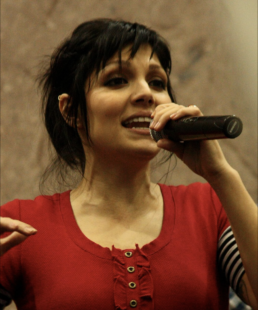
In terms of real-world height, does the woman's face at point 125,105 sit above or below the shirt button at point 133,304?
above

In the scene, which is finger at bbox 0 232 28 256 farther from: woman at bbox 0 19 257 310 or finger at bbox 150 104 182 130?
finger at bbox 150 104 182 130

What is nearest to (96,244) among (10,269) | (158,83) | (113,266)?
(113,266)

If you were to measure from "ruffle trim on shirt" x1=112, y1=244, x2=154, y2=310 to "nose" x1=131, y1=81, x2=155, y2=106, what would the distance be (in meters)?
0.30

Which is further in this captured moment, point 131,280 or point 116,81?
point 116,81

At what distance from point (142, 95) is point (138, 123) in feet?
0.19

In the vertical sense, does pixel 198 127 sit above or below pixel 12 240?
above

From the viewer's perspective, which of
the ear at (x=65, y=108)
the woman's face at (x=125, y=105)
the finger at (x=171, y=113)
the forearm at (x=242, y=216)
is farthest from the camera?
the ear at (x=65, y=108)

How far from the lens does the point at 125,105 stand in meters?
0.96

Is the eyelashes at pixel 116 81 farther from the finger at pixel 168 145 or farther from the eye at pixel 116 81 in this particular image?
the finger at pixel 168 145

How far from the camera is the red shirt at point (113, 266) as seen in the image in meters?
0.86

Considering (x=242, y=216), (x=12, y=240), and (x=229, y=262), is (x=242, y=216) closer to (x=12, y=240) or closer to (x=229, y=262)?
(x=229, y=262)

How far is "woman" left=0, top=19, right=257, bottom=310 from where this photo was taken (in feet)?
2.80

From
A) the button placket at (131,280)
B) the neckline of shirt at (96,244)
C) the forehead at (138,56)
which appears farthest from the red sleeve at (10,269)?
the forehead at (138,56)

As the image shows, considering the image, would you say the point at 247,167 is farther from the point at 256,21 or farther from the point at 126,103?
the point at 126,103
